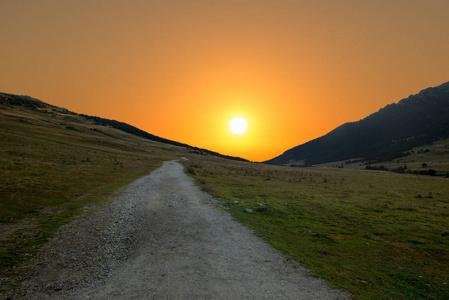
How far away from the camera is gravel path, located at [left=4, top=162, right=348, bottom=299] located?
22.9 ft

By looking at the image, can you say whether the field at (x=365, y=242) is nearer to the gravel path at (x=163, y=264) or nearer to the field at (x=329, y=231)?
the field at (x=329, y=231)

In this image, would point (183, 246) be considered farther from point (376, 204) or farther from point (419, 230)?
point (376, 204)

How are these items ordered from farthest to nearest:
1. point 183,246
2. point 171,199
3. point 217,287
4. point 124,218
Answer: point 171,199 < point 124,218 < point 183,246 < point 217,287

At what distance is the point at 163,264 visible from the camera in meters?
8.73

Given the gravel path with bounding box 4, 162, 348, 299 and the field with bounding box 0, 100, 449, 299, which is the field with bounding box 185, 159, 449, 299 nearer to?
the field with bounding box 0, 100, 449, 299

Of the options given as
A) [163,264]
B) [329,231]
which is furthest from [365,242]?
[163,264]

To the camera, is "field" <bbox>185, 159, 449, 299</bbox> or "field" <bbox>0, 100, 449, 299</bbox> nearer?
"field" <bbox>185, 159, 449, 299</bbox>

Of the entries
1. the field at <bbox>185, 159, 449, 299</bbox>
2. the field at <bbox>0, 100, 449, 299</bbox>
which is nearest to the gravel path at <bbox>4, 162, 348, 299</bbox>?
the field at <bbox>0, 100, 449, 299</bbox>

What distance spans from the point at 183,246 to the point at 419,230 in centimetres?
1699

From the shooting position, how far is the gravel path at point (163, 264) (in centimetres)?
698

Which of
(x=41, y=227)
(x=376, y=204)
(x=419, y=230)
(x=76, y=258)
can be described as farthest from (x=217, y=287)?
(x=376, y=204)

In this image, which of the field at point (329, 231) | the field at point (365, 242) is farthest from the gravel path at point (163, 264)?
the field at point (365, 242)

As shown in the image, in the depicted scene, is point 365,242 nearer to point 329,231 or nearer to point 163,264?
point 329,231

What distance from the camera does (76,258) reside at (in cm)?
930
